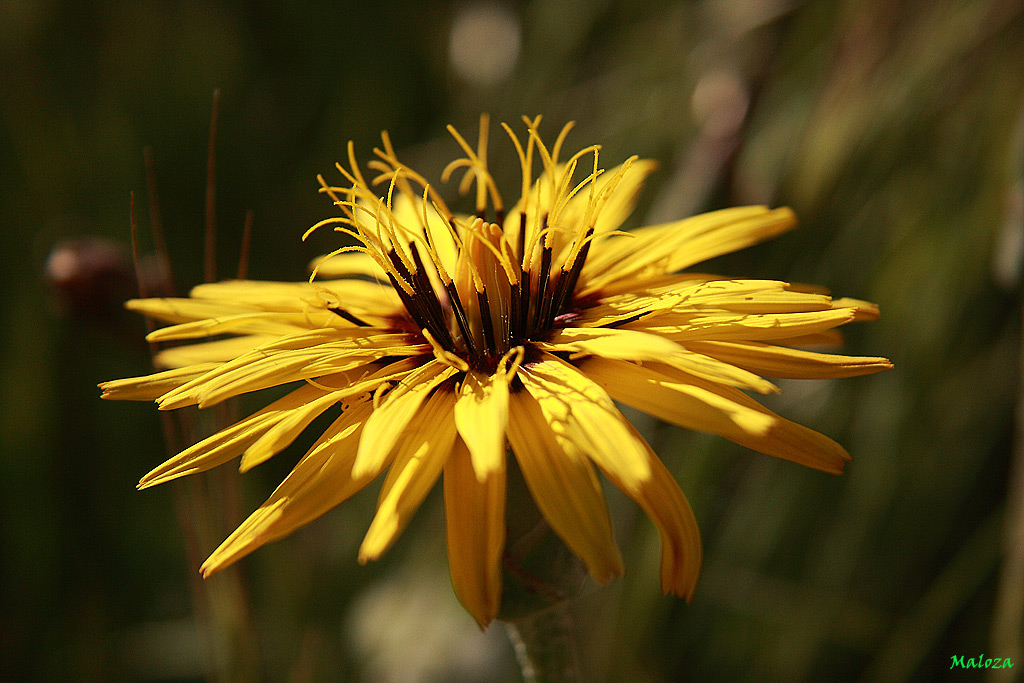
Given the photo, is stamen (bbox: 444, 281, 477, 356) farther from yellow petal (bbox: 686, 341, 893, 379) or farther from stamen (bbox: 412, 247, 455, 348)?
yellow petal (bbox: 686, 341, 893, 379)

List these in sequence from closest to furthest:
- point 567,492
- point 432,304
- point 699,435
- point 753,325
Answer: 1. point 567,492
2. point 753,325
3. point 432,304
4. point 699,435

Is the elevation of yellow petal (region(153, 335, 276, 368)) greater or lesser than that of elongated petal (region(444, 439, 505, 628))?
greater

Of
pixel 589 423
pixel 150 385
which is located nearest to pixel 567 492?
pixel 589 423

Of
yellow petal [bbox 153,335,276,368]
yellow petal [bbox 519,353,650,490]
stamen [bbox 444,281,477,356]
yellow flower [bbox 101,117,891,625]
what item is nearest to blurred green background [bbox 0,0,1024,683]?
yellow petal [bbox 153,335,276,368]

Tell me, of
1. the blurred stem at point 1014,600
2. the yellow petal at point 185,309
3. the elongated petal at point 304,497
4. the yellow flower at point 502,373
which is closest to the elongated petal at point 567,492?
the yellow flower at point 502,373

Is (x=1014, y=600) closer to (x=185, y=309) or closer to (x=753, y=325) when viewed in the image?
(x=753, y=325)

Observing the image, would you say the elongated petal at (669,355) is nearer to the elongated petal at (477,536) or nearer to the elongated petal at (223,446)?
the elongated petal at (477,536)
